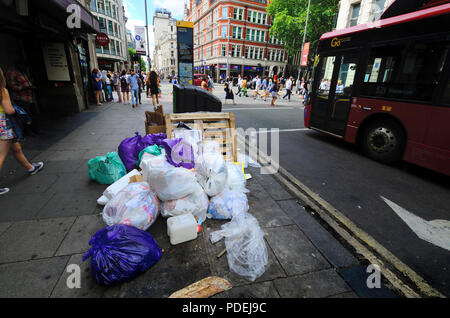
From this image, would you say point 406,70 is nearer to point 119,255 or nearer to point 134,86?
point 119,255

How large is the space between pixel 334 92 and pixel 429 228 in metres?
4.37

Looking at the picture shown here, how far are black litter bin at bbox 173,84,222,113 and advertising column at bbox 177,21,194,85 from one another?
419 inches

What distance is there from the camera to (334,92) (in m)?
6.10

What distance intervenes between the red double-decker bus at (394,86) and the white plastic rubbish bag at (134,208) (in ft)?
16.6

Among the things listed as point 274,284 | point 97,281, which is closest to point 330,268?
point 274,284

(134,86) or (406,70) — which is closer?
(406,70)

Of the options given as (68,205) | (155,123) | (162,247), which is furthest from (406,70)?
(68,205)

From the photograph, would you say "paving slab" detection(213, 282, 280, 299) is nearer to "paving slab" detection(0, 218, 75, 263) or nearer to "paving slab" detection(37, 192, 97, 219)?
"paving slab" detection(0, 218, 75, 263)

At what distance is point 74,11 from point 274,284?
8.22 m

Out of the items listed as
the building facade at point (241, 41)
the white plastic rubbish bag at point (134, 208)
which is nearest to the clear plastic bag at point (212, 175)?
the white plastic rubbish bag at point (134, 208)

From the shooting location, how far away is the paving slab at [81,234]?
214 cm

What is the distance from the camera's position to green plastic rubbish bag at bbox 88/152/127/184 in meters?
3.36

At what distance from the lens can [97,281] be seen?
5.74 feet
